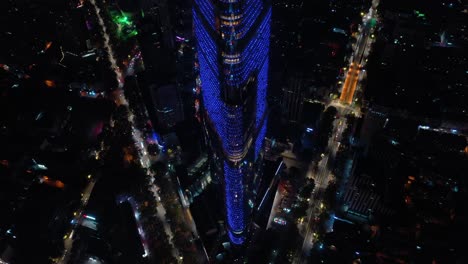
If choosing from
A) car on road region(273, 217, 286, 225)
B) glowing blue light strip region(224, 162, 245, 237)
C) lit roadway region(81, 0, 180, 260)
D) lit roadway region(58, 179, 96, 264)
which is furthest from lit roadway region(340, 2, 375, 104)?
lit roadway region(58, 179, 96, 264)

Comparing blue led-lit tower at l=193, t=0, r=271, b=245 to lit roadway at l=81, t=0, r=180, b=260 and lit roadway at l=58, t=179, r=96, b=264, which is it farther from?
lit roadway at l=58, t=179, r=96, b=264

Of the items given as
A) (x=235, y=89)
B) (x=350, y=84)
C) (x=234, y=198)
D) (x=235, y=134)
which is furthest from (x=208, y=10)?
(x=350, y=84)

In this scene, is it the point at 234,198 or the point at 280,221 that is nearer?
the point at 234,198

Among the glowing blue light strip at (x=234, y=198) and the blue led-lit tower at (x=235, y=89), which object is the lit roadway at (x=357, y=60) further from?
the glowing blue light strip at (x=234, y=198)

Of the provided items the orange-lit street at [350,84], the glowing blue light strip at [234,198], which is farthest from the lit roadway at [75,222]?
the orange-lit street at [350,84]

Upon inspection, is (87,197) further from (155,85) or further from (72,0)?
(72,0)

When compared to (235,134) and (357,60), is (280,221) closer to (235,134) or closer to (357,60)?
(235,134)
